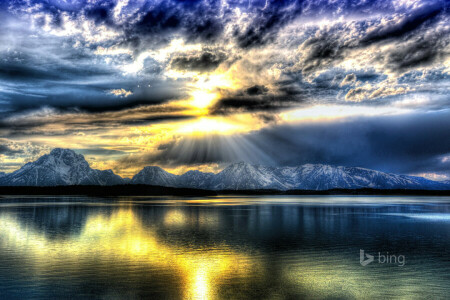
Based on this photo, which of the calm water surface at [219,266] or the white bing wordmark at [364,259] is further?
the white bing wordmark at [364,259]

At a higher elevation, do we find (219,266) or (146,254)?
(219,266)

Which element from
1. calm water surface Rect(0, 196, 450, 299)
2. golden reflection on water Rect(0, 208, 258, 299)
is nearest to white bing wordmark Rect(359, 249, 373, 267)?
calm water surface Rect(0, 196, 450, 299)

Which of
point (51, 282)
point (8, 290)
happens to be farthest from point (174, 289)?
point (8, 290)

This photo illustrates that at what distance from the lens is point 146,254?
3709 cm

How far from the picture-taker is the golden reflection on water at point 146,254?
27969 mm

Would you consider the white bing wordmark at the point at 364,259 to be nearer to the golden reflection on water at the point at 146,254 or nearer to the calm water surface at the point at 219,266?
the calm water surface at the point at 219,266

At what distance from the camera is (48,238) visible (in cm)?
4738

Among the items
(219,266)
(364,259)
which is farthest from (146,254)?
(364,259)

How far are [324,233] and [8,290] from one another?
42877 millimetres

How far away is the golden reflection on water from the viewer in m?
28.0

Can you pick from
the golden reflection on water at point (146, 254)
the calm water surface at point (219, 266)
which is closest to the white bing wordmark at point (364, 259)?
the calm water surface at point (219, 266)

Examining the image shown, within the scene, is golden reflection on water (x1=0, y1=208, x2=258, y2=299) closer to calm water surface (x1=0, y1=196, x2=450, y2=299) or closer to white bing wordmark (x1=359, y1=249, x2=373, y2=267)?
calm water surface (x1=0, y1=196, x2=450, y2=299)

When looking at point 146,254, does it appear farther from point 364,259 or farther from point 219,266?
point 364,259

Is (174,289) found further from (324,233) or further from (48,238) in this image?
(324,233)
